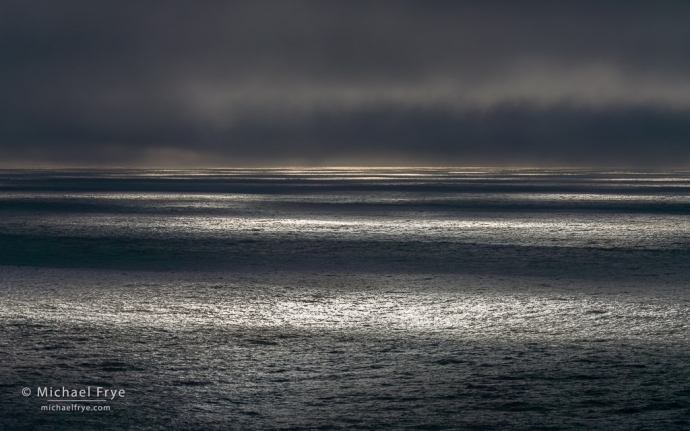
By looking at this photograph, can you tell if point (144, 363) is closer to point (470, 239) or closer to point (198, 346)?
point (198, 346)

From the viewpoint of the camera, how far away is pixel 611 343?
8.63m

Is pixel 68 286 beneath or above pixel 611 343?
above

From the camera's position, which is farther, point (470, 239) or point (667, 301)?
point (470, 239)

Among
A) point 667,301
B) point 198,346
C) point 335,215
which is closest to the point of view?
point 198,346

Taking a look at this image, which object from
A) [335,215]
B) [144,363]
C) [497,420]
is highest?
[335,215]

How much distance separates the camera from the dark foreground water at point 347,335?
21.0ft

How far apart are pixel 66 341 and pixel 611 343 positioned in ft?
19.3

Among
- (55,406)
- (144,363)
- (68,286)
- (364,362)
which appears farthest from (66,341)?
(68,286)

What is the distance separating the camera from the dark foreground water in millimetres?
6402

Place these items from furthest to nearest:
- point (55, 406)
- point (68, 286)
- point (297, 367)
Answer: point (68, 286)
point (297, 367)
point (55, 406)

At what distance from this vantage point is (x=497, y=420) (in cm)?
616

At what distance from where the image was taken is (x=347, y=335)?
907 cm

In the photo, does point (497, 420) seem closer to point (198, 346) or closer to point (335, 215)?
point (198, 346)

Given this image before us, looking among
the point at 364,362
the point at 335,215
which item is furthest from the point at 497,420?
the point at 335,215
